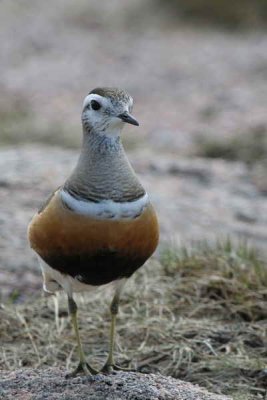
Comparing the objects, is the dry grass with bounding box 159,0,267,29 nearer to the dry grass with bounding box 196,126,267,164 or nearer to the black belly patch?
the dry grass with bounding box 196,126,267,164

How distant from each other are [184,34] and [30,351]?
10317 millimetres

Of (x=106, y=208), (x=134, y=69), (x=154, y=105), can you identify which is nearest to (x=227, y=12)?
(x=134, y=69)

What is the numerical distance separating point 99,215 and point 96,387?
28.0 inches

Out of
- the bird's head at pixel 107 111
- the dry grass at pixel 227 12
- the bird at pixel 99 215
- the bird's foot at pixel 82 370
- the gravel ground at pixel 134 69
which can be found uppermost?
the bird's head at pixel 107 111

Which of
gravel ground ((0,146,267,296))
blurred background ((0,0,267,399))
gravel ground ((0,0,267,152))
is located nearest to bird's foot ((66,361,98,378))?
blurred background ((0,0,267,399))

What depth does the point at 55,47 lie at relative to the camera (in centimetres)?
1497

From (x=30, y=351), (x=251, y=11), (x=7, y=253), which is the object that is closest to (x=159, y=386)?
(x=30, y=351)

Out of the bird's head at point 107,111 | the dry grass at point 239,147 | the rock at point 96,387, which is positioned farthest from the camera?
the dry grass at point 239,147

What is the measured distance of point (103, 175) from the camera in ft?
15.0

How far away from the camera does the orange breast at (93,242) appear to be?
175 inches

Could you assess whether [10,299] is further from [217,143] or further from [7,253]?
[217,143]

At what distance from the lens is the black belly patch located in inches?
177

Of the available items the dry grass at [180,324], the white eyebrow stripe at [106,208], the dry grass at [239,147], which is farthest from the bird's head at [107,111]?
the dry grass at [239,147]

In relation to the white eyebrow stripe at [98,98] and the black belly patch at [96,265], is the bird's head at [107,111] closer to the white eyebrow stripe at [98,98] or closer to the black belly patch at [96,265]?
the white eyebrow stripe at [98,98]
